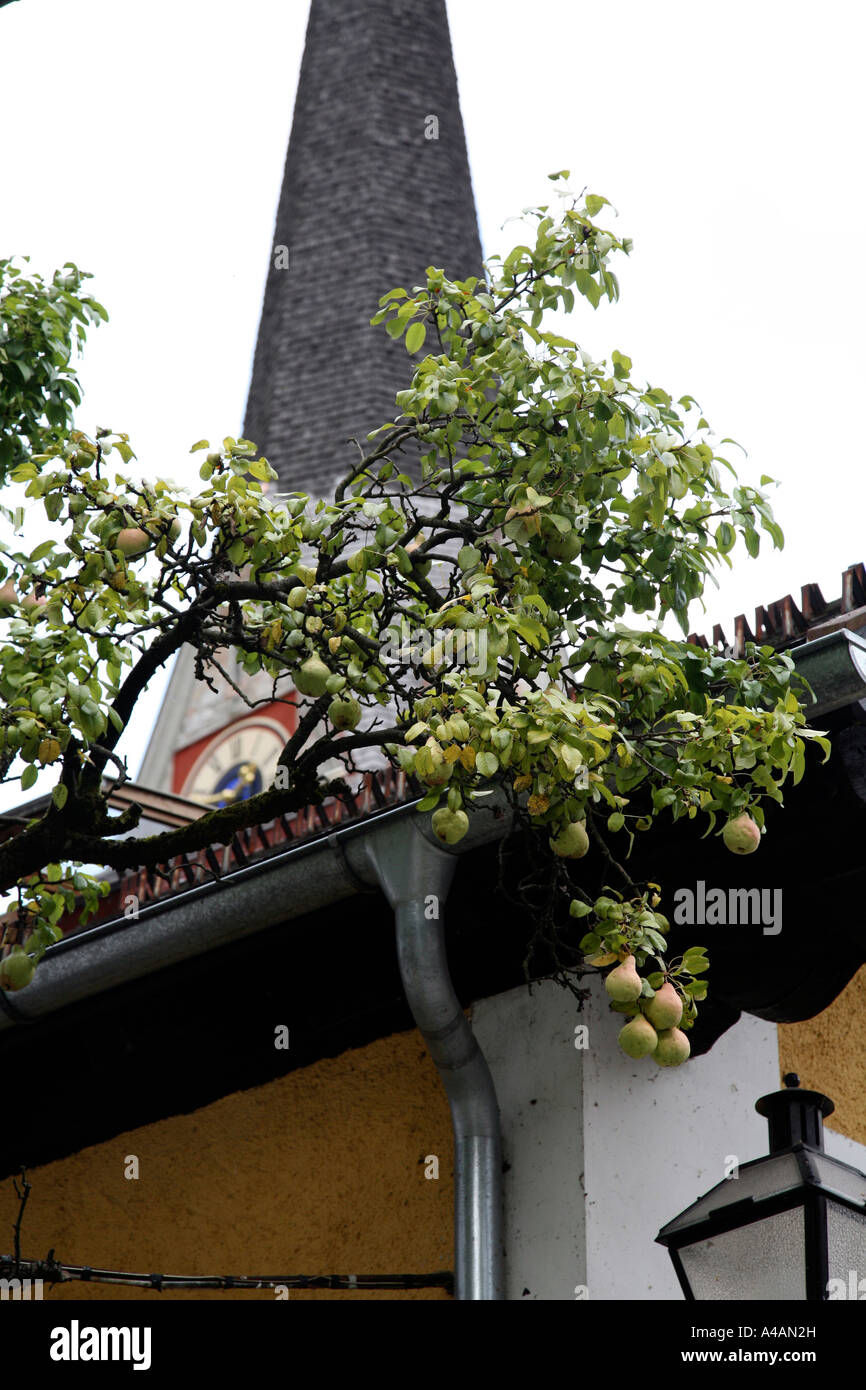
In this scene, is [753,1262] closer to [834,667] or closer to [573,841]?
[573,841]

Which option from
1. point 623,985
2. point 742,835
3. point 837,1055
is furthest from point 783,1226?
point 837,1055

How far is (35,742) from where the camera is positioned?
4145 mm

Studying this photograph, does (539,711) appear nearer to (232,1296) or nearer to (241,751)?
(232,1296)

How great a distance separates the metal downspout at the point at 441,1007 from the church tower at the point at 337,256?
1622 cm

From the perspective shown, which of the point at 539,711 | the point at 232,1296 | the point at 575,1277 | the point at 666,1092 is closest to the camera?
the point at 539,711

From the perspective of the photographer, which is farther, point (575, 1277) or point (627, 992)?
point (575, 1277)

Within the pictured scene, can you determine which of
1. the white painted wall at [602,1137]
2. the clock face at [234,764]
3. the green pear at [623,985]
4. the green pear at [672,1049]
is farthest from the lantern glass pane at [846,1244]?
the clock face at [234,764]

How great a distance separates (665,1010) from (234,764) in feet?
62.5

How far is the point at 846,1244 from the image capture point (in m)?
3.97

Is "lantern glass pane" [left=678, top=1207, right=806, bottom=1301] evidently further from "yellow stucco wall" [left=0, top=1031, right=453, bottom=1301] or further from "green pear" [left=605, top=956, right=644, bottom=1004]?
"yellow stucco wall" [left=0, top=1031, right=453, bottom=1301]

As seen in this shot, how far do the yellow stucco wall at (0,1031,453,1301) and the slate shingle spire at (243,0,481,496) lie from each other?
1642cm

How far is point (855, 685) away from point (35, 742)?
6.10ft

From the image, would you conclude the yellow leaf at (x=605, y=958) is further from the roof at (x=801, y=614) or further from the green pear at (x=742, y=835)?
the roof at (x=801, y=614)
